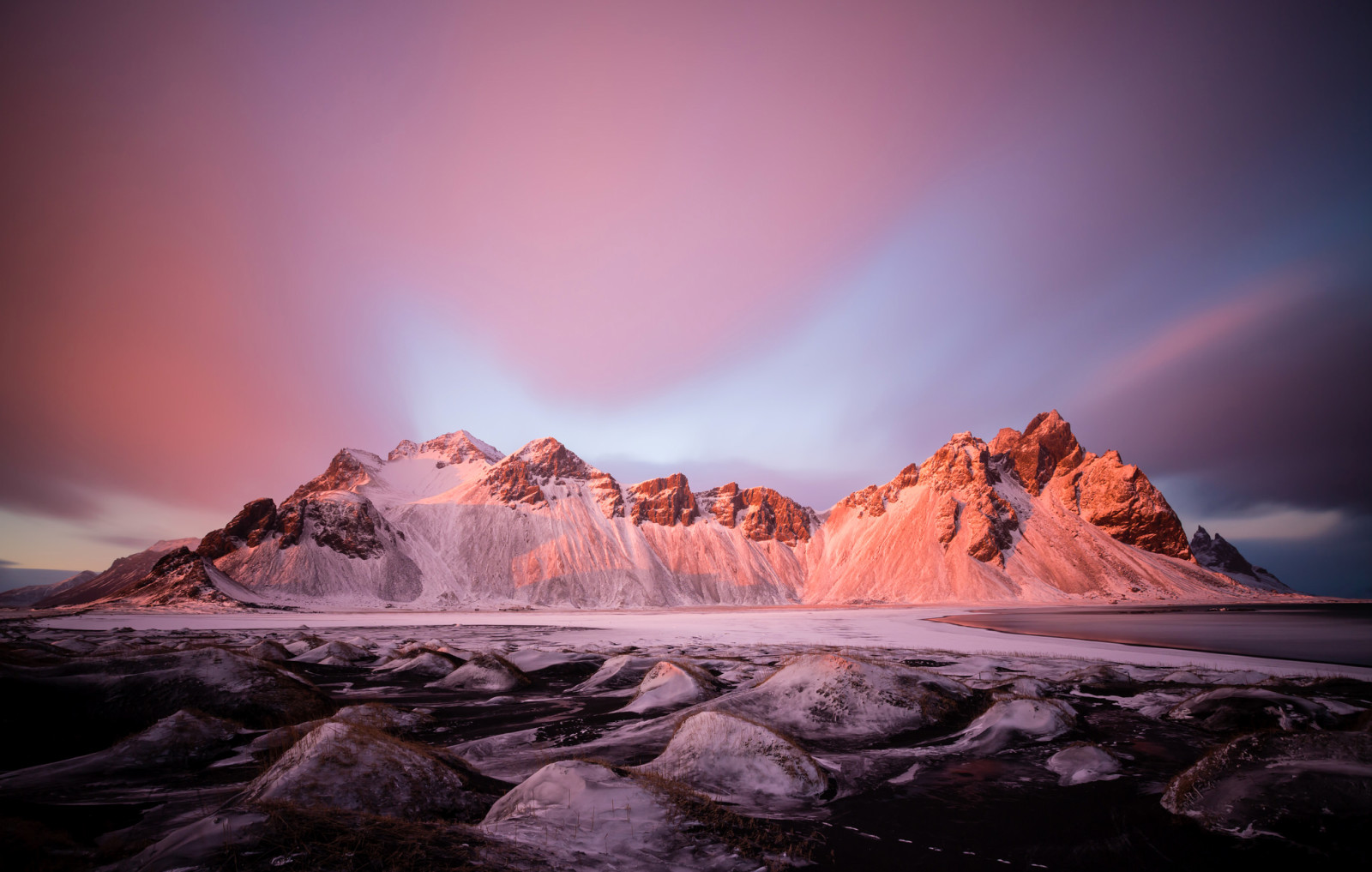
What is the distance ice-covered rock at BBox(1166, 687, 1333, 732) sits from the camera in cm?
1158

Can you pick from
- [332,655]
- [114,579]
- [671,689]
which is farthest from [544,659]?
[114,579]

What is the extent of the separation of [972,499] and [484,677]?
161407 millimetres

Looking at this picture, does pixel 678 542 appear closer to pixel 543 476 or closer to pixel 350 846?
pixel 543 476

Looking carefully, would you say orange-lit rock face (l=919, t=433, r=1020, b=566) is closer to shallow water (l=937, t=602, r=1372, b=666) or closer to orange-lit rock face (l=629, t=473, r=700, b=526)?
orange-lit rock face (l=629, t=473, r=700, b=526)

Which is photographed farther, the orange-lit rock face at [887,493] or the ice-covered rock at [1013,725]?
the orange-lit rock face at [887,493]

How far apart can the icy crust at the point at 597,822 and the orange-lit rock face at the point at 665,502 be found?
174 metres

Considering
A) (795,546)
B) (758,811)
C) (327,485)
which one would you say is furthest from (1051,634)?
(327,485)

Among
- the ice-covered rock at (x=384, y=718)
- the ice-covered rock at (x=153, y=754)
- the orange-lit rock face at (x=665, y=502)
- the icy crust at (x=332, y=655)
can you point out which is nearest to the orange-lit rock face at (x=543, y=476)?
the orange-lit rock face at (x=665, y=502)

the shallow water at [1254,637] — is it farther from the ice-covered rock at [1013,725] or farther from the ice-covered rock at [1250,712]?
the ice-covered rock at [1013,725]

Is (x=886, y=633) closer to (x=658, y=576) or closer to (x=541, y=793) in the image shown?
(x=541, y=793)

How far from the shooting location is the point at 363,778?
7.09 metres

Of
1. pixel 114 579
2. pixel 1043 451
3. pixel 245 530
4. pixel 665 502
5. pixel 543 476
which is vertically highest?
pixel 1043 451

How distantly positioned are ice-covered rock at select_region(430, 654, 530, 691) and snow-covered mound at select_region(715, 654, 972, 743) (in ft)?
28.4

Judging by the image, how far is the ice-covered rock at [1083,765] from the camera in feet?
28.3
